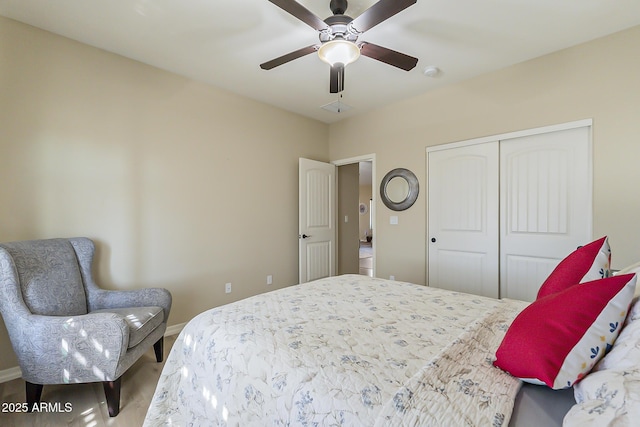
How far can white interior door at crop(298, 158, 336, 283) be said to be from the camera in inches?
156

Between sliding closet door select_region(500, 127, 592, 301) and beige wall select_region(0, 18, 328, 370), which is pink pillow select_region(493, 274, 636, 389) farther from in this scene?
beige wall select_region(0, 18, 328, 370)

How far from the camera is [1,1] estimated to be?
197 cm

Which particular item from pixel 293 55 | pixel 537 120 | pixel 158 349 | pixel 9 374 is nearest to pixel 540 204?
pixel 537 120

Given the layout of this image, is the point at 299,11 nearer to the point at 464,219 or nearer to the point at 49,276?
the point at 49,276

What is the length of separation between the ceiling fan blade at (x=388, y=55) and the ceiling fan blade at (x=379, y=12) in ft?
Answer: 0.66

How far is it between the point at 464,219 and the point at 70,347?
349 centimetres

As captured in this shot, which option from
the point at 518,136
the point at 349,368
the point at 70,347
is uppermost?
the point at 518,136

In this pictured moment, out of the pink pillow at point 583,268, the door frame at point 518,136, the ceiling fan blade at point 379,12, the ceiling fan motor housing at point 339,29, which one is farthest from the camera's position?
the door frame at point 518,136

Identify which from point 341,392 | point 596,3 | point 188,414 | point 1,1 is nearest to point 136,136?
point 1,1

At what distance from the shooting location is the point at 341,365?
102 cm

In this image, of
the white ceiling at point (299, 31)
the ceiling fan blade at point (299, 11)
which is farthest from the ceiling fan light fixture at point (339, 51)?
the white ceiling at point (299, 31)

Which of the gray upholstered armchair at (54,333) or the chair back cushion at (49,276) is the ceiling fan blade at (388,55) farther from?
the chair back cushion at (49,276)

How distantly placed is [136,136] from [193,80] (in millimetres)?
877

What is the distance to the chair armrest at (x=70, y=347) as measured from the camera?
1667mm
